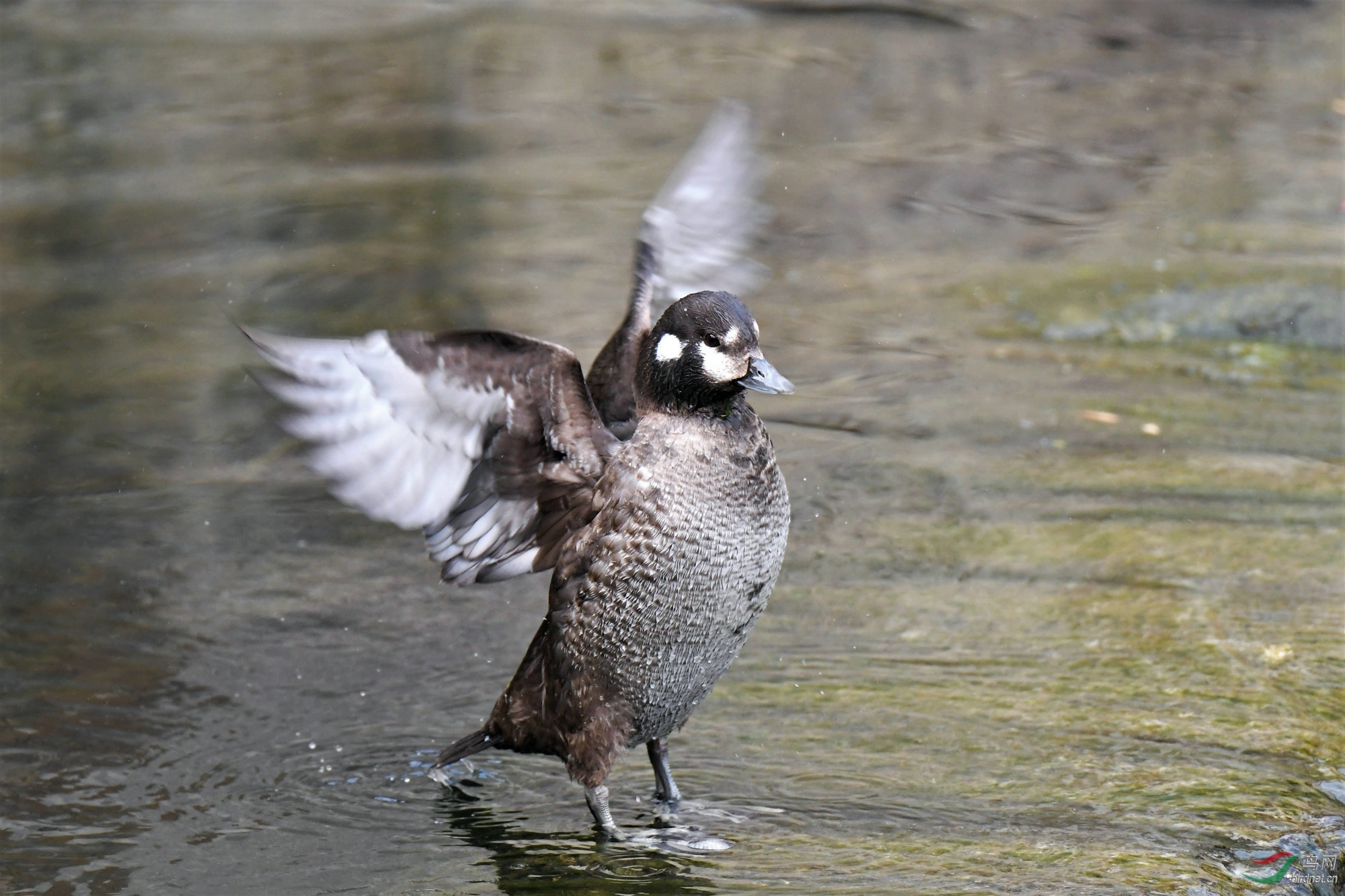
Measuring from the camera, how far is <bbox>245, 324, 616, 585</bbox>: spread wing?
4.43 m

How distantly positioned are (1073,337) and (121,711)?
560 cm

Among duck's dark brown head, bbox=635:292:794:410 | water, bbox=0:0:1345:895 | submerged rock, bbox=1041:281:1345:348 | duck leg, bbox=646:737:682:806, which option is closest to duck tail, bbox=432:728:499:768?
water, bbox=0:0:1345:895

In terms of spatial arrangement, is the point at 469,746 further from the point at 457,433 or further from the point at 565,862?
the point at 457,433

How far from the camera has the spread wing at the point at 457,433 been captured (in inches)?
174

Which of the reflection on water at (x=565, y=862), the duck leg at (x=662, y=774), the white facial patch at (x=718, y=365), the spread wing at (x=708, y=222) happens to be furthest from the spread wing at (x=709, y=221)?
the reflection on water at (x=565, y=862)

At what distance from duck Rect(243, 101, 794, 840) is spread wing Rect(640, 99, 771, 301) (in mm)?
1266

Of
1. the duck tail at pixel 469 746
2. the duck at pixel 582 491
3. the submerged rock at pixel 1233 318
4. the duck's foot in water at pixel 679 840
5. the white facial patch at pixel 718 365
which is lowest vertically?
the duck's foot in water at pixel 679 840

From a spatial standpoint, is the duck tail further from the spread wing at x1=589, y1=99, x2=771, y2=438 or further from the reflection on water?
the spread wing at x1=589, y1=99, x2=771, y2=438

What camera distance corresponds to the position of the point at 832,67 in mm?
13586

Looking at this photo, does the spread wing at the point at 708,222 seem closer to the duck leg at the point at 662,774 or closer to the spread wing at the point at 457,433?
the spread wing at the point at 457,433

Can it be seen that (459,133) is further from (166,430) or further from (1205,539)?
(1205,539)

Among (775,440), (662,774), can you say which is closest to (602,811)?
(662,774)

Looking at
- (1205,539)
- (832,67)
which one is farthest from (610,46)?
(1205,539)

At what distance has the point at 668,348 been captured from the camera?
15.2ft
